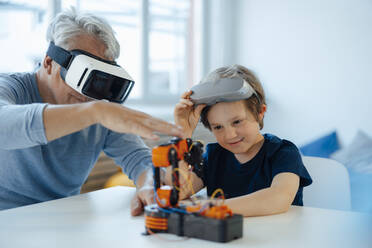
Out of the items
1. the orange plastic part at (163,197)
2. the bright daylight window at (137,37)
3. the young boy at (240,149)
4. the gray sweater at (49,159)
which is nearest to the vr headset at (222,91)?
the young boy at (240,149)

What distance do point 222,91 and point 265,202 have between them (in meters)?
0.37

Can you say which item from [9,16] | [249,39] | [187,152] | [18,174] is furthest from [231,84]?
[249,39]

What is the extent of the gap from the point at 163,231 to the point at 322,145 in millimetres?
3068

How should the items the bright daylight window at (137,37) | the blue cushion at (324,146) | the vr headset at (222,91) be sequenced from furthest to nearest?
the blue cushion at (324,146), the bright daylight window at (137,37), the vr headset at (222,91)

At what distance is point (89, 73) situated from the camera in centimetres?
132

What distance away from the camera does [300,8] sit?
383 cm

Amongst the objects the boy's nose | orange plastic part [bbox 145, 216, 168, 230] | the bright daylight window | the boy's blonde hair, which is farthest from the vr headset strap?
the bright daylight window

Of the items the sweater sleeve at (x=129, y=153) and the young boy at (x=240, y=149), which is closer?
the young boy at (x=240, y=149)

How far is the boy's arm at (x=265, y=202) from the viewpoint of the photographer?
43.7 inches

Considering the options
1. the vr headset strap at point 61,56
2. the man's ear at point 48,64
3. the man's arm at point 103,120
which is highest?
the vr headset strap at point 61,56

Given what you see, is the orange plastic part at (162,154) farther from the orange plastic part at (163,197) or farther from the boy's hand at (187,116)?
the boy's hand at (187,116)

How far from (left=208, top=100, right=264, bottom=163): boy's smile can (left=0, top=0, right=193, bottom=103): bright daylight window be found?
5.38 feet

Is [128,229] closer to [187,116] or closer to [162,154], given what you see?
[162,154]

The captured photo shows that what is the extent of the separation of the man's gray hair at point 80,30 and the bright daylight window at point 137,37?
1273 mm
